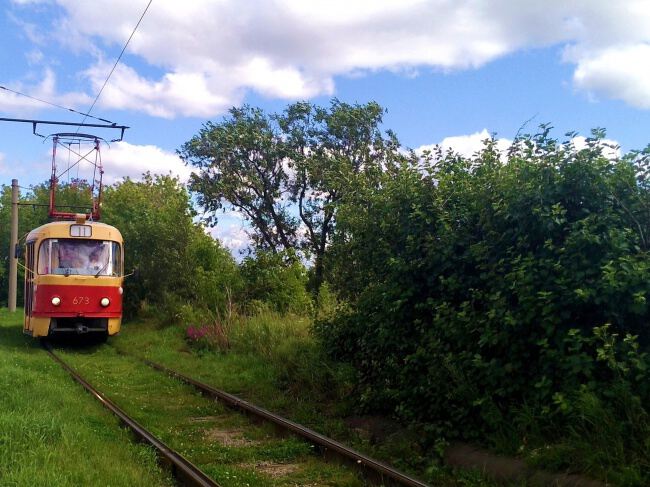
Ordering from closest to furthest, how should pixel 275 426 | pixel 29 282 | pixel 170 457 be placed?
1. pixel 170 457
2. pixel 275 426
3. pixel 29 282

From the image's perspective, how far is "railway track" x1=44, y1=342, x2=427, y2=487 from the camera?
5.97 metres

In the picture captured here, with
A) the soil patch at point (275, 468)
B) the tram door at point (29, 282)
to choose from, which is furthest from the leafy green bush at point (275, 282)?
the soil patch at point (275, 468)

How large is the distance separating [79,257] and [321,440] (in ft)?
35.2

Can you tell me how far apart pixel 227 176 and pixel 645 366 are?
25.2 metres

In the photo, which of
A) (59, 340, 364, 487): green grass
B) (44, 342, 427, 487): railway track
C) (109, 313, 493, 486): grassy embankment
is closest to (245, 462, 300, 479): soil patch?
(59, 340, 364, 487): green grass

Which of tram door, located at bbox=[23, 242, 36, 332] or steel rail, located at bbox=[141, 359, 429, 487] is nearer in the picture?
steel rail, located at bbox=[141, 359, 429, 487]

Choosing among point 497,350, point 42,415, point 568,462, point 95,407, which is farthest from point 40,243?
point 568,462

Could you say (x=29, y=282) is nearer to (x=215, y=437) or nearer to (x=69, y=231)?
(x=69, y=231)

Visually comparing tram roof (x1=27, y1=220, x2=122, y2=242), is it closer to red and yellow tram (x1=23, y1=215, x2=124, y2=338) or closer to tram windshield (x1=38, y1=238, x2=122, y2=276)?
red and yellow tram (x1=23, y1=215, x2=124, y2=338)

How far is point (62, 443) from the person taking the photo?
258 inches

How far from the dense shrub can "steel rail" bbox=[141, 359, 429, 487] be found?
110 cm

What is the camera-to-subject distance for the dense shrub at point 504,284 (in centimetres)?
576

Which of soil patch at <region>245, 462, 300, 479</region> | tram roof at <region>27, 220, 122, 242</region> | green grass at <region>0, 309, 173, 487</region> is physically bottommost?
soil patch at <region>245, 462, 300, 479</region>

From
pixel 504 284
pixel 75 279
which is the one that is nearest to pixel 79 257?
pixel 75 279
